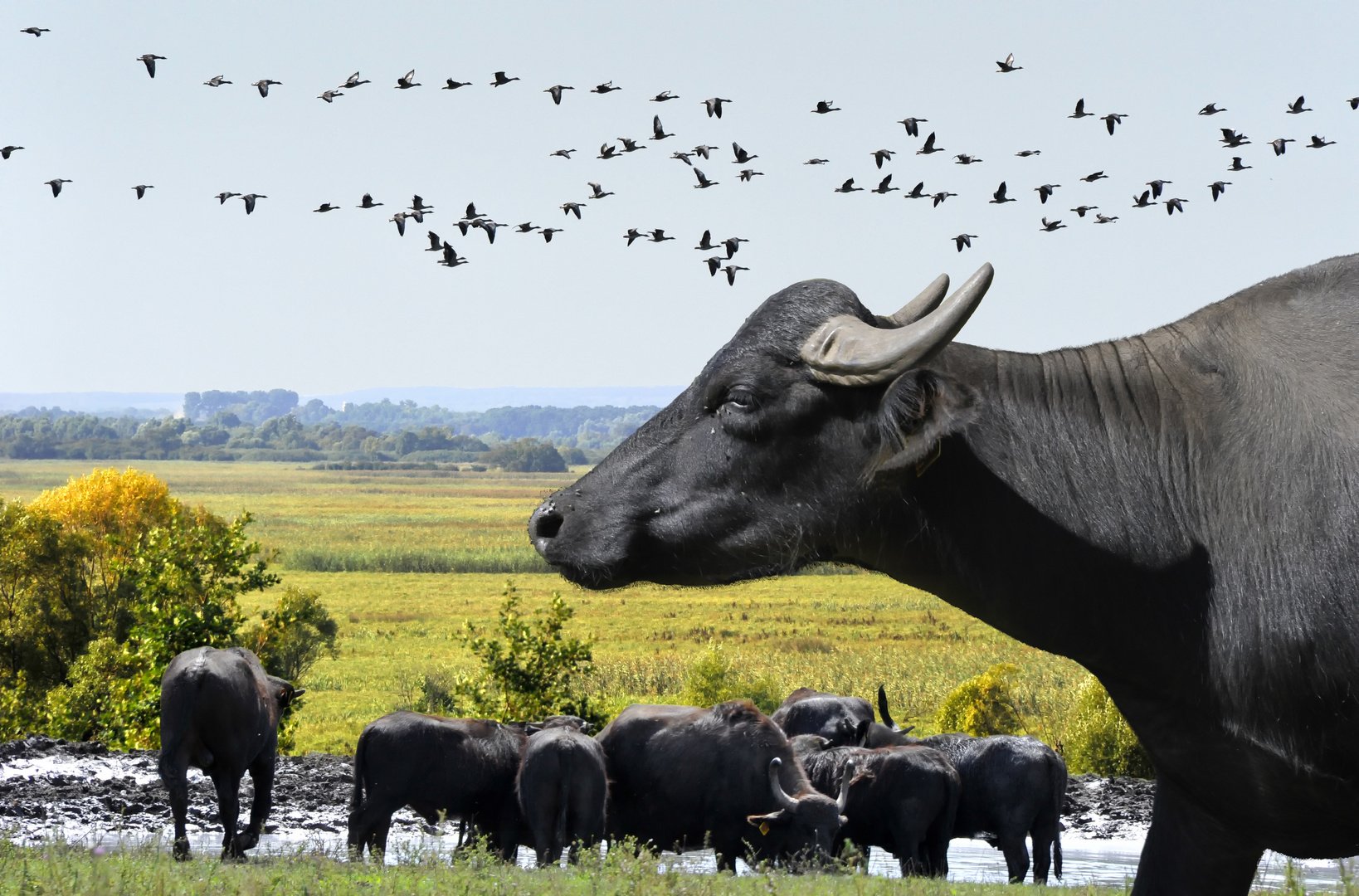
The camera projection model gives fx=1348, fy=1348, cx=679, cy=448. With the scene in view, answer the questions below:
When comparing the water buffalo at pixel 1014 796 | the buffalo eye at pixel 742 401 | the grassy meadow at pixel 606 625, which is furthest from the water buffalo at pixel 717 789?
the buffalo eye at pixel 742 401

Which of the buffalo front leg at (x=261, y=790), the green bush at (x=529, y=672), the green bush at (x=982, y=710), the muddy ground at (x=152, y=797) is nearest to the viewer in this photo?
the buffalo front leg at (x=261, y=790)

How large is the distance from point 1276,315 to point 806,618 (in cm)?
5671

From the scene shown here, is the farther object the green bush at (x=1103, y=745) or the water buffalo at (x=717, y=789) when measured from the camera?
the green bush at (x=1103, y=745)

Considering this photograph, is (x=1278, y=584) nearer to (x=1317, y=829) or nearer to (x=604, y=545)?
(x=1317, y=829)

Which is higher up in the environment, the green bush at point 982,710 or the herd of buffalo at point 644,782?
the herd of buffalo at point 644,782

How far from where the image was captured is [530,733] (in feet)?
45.0

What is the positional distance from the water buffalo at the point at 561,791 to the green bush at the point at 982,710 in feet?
38.3

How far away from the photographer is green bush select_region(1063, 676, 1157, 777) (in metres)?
20.9

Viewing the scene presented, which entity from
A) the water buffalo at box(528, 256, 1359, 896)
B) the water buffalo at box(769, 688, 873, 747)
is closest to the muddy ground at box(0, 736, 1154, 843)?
the water buffalo at box(769, 688, 873, 747)

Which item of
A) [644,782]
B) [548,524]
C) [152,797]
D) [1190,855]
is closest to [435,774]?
[644,782]

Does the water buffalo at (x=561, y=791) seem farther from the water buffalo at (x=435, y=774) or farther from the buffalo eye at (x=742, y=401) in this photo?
the buffalo eye at (x=742, y=401)

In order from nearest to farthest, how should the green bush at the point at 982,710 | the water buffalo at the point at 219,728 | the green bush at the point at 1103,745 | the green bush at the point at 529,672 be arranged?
the water buffalo at the point at 219,728 < the green bush at the point at 529,672 < the green bush at the point at 1103,745 < the green bush at the point at 982,710

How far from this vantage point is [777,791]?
1186 centimetres

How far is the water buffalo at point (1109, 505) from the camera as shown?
2885mm
